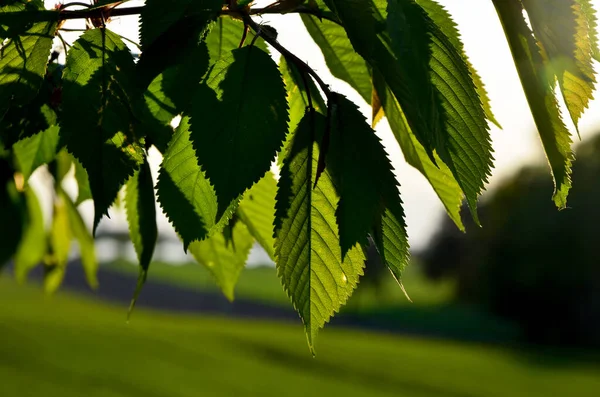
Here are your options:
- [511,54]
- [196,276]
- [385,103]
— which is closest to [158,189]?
[385,103]

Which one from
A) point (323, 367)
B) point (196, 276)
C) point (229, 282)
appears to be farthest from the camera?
point (196, 276)

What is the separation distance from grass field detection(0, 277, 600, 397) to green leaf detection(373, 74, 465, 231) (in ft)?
46.5

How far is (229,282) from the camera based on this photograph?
3.50ft

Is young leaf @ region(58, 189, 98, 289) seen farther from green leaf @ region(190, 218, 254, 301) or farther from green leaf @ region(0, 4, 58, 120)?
green leaf @ region(0, 4, 58, 120)

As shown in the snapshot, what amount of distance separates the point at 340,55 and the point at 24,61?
377mm

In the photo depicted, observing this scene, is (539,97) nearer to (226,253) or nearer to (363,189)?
(363,189)

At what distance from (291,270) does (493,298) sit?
2891cm

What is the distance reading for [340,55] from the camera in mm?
896

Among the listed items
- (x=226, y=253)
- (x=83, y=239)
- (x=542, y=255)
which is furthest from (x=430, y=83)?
(x=542, y=255)

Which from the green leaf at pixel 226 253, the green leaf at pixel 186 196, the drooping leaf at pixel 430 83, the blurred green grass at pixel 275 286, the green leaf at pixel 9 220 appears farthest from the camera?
the blurred green grass at pixel 275 286

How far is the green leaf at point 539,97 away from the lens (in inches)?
25.0

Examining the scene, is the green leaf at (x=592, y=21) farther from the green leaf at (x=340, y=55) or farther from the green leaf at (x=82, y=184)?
the green leaf at (x=82, y=184)

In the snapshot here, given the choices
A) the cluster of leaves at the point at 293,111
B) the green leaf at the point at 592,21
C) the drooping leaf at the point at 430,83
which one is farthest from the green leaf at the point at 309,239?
the green leaf at the point at 592,21

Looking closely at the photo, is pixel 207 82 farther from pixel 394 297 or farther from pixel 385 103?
pixel 394 297
